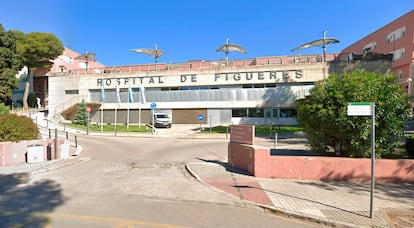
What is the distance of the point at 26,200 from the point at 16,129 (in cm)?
549

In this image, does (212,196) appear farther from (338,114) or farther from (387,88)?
(387,88)

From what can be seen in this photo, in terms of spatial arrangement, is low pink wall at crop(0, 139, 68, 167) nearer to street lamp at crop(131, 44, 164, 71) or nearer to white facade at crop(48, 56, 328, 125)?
white facade at crop(48, 56, 328, 125)

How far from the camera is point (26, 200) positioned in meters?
5.88

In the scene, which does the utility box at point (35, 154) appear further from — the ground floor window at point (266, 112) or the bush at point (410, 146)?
the ground floor window at point (266, 112)

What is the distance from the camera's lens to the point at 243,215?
16.9 feet

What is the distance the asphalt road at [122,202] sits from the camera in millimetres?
4738

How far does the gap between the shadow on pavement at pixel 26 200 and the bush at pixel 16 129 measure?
8.38ft

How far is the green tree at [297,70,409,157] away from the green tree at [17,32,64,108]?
130ft

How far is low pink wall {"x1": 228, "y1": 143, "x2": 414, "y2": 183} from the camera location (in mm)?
7543

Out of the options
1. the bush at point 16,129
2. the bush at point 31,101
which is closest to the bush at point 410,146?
the bush at point 16,129

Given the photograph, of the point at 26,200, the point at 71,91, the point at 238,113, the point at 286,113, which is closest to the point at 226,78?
the point at 238,113

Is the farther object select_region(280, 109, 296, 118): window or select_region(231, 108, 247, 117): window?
select_region(231, 108, 247, 117): window

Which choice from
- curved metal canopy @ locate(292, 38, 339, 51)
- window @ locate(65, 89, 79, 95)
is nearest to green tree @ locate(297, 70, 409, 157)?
curved metal canopy @ locate(292, 38, 339, 51)

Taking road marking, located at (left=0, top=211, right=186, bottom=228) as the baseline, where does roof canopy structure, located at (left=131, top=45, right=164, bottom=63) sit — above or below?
above
